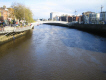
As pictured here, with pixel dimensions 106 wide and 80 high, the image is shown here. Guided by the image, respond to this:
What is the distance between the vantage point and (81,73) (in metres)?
7.92

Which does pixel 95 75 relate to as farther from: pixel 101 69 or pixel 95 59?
pixel 95 59

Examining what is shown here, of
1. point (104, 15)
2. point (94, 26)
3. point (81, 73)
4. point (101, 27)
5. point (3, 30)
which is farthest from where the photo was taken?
point (104, 15)

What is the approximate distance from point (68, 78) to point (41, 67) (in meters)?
2.24

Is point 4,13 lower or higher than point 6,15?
higher

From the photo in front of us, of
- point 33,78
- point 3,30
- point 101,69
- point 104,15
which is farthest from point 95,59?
point 104,15

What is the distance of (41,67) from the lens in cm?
876

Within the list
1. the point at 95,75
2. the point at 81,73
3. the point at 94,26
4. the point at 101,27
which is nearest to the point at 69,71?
the point at 81,73

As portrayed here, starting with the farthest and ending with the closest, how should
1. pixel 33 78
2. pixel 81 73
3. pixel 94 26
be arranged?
A: pixel 94 26, pixel 81 73, pixel 33 78

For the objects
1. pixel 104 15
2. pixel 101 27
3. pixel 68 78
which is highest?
pixel 104 15

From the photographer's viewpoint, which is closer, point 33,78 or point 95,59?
point 33,78

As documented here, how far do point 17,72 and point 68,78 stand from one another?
10.4 feet

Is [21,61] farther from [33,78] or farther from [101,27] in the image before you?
[101,27]

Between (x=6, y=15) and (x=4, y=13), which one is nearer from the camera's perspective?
(x=4, y=13)

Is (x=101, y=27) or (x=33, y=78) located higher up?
(x=101, y=27)
